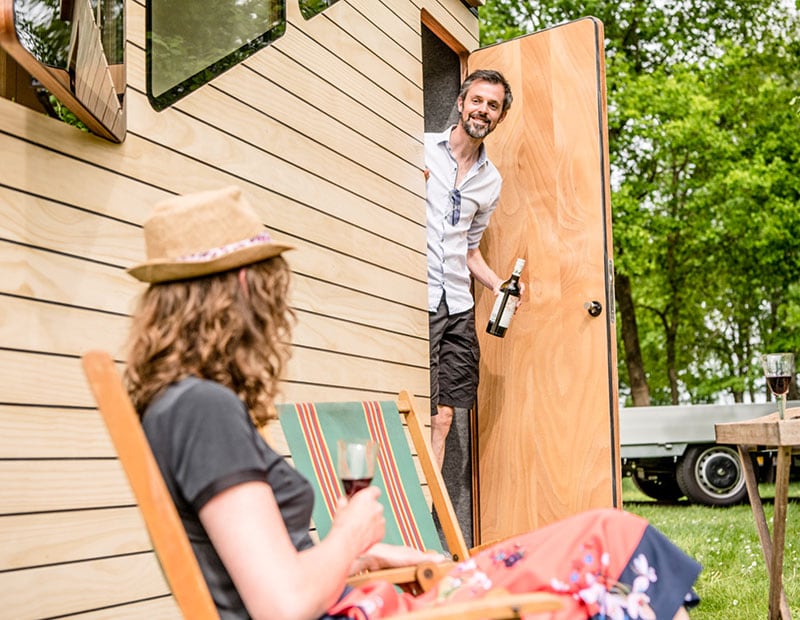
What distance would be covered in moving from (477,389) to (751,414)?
531cm

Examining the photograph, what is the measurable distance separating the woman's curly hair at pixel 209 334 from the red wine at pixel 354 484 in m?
0.23

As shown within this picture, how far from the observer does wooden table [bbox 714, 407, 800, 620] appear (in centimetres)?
281

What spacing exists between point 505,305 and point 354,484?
2.72 metres

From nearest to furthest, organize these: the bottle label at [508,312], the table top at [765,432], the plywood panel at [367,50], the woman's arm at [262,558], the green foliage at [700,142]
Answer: the woman's arm at [262,558], the table top at [765,432], the plywood panel at [367,50], the bottle label at [508,312], the green foliage at [700,142]

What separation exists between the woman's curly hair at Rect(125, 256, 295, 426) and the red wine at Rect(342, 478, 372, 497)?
0.74 feet

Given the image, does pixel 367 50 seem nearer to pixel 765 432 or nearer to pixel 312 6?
pixel 312 6

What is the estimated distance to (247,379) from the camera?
1.48 m

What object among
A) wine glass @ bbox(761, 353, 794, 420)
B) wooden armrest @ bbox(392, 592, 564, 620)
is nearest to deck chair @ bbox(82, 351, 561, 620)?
wooden armrest @ bbox(392, 592, 564, 620)

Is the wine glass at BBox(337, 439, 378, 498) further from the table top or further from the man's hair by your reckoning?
the man's hair

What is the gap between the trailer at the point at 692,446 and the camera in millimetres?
8367

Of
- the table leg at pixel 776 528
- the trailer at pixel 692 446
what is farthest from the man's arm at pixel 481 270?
the trailer at pixel 692 446

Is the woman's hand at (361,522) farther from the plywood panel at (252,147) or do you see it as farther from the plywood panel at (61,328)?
the plywood panel at (252,147)

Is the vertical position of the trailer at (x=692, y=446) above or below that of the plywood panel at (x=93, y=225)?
below

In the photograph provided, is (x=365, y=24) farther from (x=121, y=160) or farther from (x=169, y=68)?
(x=121, y=160)
